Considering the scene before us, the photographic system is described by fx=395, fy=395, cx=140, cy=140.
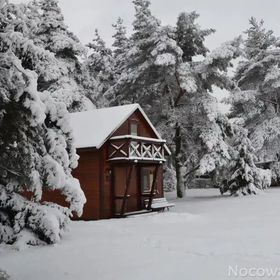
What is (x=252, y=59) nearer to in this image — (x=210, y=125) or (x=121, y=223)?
(x=210, y=125)

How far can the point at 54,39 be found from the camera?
2977 cm

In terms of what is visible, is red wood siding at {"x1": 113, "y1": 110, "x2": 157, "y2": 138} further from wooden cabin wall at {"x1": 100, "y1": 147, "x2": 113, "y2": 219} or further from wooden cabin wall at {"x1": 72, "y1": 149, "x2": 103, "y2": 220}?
wooden cabin wall at {"x1": 72, "y1": 149, "x2": 103, "y2": 220}

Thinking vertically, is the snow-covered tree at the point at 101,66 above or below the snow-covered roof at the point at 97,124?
above

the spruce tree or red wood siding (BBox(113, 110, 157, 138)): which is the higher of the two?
red wood siding (BBox(113, 110, 157, 138))

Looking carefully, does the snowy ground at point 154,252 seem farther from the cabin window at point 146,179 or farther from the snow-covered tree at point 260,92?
the snow-covered tree at point 260,92

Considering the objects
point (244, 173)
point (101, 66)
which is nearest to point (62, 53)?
point (101, 66)

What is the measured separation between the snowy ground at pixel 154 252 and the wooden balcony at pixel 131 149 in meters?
4.13

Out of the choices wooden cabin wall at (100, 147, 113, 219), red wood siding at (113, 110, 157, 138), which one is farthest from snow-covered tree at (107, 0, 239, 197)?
wooden cabin wall at (100, 147, 113, 219)

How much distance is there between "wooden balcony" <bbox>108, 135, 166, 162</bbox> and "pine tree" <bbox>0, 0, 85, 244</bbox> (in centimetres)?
671

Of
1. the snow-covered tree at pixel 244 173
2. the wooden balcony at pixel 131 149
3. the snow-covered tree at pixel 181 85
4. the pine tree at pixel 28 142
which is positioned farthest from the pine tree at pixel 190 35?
the pine tree at pixel 28 142

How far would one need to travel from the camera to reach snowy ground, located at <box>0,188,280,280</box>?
8.27m

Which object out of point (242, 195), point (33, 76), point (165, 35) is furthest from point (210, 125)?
point (33, 76)

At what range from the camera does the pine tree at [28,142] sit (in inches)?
313

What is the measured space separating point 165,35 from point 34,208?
19133 mm
